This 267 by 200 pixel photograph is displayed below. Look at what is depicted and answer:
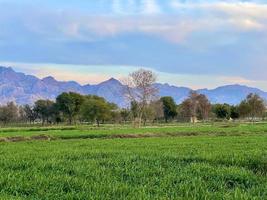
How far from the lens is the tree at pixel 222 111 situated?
158025 mm

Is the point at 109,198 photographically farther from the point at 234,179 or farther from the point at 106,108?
the point at 106,108

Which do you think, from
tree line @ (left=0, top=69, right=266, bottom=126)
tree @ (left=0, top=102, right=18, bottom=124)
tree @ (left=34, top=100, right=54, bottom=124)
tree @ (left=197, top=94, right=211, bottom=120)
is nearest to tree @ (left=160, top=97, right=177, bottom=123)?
tree line @ (left=0, top=69, right=266, bottom=126)

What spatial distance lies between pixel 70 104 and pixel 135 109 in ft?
115

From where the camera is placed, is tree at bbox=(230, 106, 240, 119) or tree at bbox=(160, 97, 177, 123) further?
tree at bbox=(160, 97, 177, 123)

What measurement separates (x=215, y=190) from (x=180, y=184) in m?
0.99

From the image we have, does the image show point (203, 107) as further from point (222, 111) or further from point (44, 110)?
point (44, 110)

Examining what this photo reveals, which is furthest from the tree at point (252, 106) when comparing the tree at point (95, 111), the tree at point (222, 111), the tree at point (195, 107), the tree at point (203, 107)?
the tree at point (95, 111)

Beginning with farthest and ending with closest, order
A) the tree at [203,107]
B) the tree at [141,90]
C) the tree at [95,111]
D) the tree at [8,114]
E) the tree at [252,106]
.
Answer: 1. the tree at [8,114]
2. the tree at [203,107]
3. the tree at [252,106]
4. the tree at [95,111]
5. the tree at [141,90]

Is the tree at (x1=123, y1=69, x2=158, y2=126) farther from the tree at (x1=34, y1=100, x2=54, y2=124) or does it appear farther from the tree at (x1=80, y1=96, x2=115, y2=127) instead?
the tree at (x1=34, y1=100, x2=54, y2=124)

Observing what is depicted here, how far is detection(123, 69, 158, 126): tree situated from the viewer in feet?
356

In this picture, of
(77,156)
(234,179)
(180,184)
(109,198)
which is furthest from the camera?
(77,156)

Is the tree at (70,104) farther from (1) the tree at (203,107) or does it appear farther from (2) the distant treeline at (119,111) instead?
(1) the tree at (203,107)

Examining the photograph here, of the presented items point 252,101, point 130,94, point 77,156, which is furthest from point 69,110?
point 77,156

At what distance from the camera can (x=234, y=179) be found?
1402 cm
